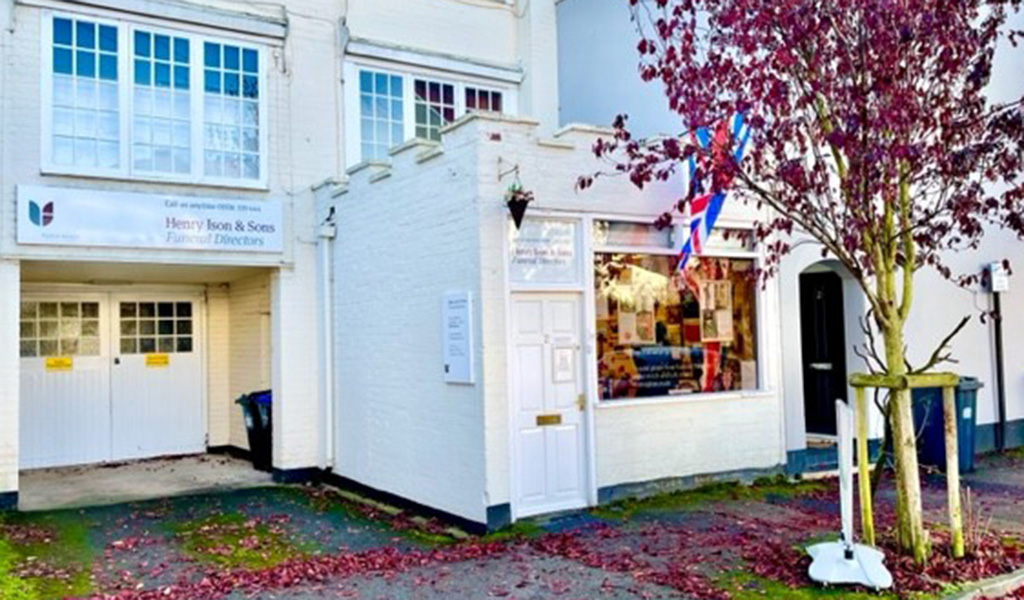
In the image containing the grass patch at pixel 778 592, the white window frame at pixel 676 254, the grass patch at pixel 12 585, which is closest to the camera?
the grass patch at pixel 778 592

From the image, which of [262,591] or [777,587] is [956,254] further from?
[262,591]

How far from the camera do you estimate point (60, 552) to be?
776 centimetres

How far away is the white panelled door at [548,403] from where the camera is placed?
8.31 metres

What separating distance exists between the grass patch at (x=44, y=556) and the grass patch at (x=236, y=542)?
0.90m

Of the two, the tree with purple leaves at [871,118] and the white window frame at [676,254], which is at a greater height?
the tree with purple leaves at [871,118]

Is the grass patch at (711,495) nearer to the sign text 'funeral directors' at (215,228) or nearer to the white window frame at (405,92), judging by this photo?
the white window frame at (405,92)

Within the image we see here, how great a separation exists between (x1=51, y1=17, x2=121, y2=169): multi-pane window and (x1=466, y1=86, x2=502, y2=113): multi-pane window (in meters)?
4.90

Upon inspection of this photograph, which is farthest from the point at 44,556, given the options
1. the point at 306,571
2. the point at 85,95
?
the point at 85,95

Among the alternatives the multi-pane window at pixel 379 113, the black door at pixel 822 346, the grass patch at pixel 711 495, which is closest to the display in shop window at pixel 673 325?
the grass patch at pixel 711 495

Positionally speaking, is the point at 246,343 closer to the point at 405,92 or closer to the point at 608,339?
the point at 405,92

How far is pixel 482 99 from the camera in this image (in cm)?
1312

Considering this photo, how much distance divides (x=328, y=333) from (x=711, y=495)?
520 cm

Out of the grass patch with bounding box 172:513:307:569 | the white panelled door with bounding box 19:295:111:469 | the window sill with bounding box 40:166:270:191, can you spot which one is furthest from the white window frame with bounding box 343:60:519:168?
the grass patch with bounding box 172:513:307:569

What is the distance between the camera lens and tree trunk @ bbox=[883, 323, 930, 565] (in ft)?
21.2
